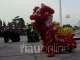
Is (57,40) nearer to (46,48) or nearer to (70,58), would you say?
(46,48)

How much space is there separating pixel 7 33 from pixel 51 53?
13.7m

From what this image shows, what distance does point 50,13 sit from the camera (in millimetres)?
12734

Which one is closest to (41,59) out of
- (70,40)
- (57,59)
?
(57,59)

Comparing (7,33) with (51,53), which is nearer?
(51,53)

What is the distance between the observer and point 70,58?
37.7 ft

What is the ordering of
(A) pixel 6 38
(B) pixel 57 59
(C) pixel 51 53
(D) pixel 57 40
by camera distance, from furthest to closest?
(A) pixel 6 38 < (D) pixel 57 40 < (C) pixel 51 53 < (B) pixel 57 59

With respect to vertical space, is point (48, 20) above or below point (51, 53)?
above

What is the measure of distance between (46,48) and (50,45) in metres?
0.24

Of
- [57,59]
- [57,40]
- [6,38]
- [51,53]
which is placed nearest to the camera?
[57,59]

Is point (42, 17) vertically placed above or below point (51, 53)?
above

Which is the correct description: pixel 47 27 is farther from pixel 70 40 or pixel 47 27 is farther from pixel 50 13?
pixel 70 40

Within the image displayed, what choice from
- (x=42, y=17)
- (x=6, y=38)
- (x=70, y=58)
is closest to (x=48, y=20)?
(x=42, y=17)

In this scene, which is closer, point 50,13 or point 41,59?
point 41,59

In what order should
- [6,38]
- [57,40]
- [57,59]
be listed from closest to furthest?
1. [57,59]
2. [57,40]
3. [6,38]
